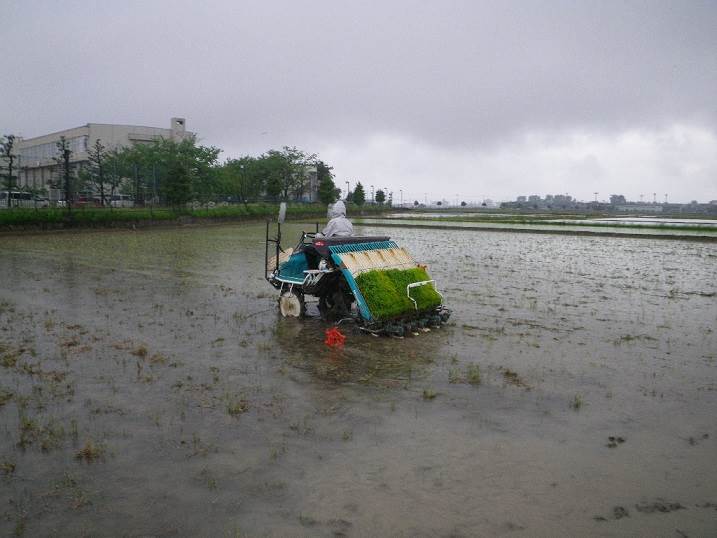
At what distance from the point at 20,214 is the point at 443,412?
81.4 ft

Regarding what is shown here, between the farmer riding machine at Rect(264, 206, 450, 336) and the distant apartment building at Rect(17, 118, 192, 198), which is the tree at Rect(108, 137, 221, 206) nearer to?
the distant apartment building at Rect(17, 118, 192, 198)

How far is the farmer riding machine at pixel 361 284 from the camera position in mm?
7160

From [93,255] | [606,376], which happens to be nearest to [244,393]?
[606,376]

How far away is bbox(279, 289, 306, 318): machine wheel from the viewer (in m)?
8.18

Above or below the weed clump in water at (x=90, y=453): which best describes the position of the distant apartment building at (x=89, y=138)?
above

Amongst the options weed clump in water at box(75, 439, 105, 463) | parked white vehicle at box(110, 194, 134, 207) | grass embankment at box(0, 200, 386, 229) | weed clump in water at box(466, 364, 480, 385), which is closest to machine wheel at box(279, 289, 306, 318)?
weed clump in water at box(466, 364, 480, 385)

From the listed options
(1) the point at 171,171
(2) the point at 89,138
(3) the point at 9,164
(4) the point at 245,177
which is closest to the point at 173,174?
(1) the point at 171,171

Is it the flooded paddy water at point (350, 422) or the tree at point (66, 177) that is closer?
the flooded paddy water at point (350, 422)

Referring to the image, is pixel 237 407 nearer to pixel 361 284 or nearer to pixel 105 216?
pixel 361 284

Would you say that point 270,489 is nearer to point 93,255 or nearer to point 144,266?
point 144,266

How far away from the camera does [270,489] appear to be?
11.3 feet

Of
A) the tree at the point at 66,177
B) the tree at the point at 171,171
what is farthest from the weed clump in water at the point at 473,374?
the tree at the point at 171,171

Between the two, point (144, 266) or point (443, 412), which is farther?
point (144, 266)

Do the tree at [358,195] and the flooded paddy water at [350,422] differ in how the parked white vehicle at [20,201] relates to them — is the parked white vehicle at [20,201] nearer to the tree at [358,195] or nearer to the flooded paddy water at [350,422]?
the flooded paddy water at [350,422]
